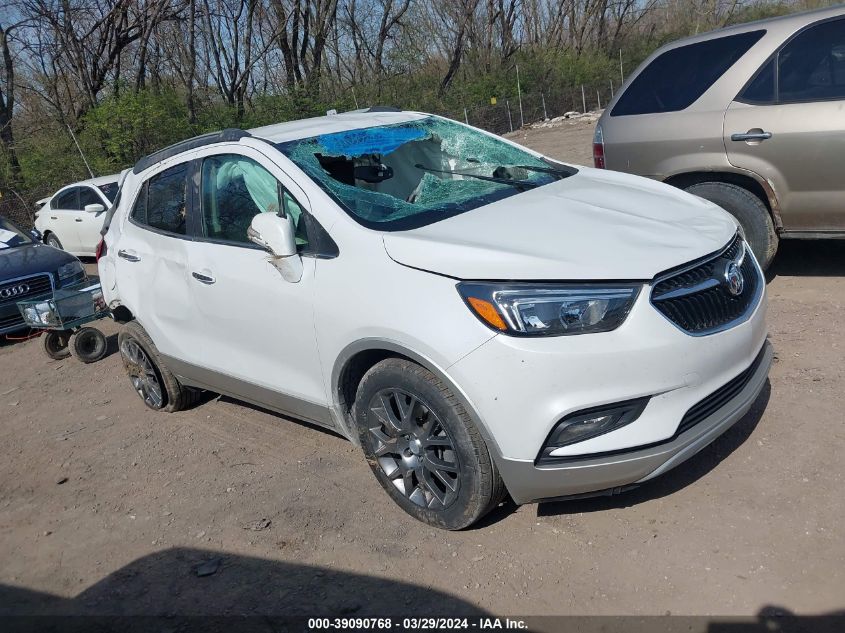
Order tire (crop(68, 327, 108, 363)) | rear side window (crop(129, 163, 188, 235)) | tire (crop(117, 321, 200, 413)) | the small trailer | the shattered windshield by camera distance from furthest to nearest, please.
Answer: tire (crop(68, 327, 108, 363)) → the small trailer → tire (crop(117, 321, 200, 413)) → rear side window (crop(129, 163, 188, 235)) → the shattered windshield

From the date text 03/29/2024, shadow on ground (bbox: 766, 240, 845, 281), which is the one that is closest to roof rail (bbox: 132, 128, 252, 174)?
the date text 03/29/2024

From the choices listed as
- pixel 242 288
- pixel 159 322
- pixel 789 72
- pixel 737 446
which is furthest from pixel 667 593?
pixel 789 72

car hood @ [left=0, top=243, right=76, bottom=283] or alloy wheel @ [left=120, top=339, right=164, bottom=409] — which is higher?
car hood @ [left=0, top=243, right=76, bottom=283]

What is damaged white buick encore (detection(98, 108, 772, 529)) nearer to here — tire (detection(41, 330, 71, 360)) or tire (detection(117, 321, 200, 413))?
tire (detection(117, 321, 200, 413))

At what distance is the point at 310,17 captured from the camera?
99.5ft

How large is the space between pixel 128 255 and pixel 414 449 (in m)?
2.71

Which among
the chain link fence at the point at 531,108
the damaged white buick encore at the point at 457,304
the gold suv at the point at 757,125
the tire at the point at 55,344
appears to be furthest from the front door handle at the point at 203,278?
the chain link fence at the point at 531,108

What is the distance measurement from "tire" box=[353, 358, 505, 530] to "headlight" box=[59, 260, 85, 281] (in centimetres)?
641

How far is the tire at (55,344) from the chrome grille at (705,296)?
644 centimetres

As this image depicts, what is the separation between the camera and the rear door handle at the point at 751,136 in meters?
5.49

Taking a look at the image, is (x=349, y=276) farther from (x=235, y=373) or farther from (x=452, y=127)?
(x=452, y=127)

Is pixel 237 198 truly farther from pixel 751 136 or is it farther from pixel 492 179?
pixel 751 136

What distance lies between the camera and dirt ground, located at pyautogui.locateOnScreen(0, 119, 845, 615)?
122 inches

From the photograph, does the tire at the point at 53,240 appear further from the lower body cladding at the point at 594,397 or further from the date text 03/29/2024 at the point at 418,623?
the lower body cladding at the point at 594,397
